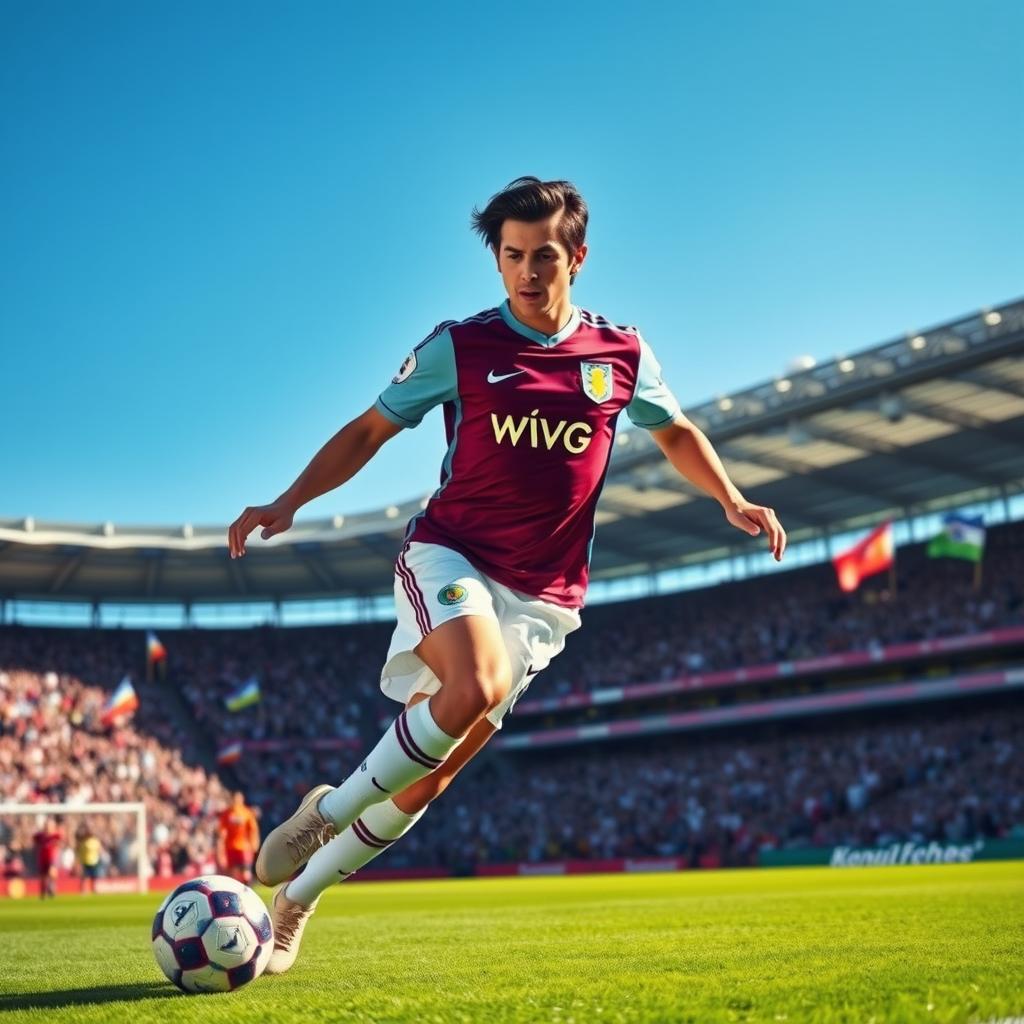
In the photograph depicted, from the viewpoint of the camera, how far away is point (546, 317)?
4758 mm

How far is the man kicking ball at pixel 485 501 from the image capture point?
450 centimetres

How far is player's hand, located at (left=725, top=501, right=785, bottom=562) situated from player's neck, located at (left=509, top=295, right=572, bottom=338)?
1.00 meters

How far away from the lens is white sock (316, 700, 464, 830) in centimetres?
434

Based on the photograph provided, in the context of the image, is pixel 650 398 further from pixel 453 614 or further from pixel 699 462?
pixel 453 614

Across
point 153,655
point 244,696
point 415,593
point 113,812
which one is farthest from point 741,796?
point 415,593

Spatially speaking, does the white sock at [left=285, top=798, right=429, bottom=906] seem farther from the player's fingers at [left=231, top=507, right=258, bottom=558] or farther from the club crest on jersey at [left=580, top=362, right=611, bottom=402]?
the club crest on jersey at [left=580, top=362, right=611, bottom=402]

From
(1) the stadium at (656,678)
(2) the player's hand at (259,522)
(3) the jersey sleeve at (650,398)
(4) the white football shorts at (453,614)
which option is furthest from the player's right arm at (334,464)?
(1) the stadium at (656,678)

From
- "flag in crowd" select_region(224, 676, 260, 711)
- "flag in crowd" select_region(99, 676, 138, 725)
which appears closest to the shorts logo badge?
"flag in crowd" select_region(99, 676, 138, 725)

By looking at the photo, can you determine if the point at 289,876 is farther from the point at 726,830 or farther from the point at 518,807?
the point at 518,807

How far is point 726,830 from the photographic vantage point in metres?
32.9

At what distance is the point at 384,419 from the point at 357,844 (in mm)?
1513

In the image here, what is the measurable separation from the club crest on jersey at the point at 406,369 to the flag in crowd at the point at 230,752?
107 feet

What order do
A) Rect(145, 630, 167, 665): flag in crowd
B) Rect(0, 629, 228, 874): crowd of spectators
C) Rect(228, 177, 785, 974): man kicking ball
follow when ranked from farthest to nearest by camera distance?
Rect(145, 630, 167, 665): flag in crowd, Rect(0, 629, 228, 874): crowd of spectators, Rect(228, 177, 785, 974): man kicking ball

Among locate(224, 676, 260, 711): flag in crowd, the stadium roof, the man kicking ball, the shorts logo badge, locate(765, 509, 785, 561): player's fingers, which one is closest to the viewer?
the shorts logo badge
